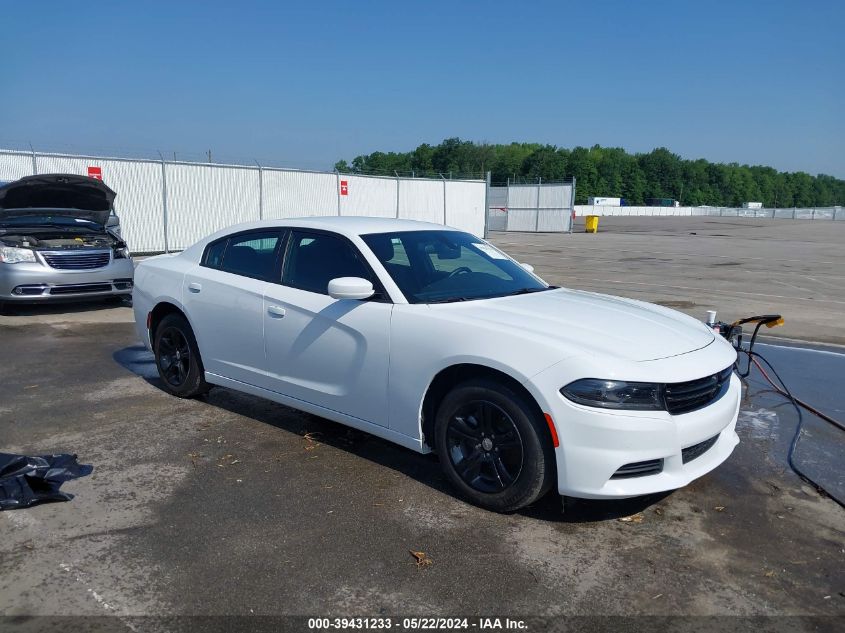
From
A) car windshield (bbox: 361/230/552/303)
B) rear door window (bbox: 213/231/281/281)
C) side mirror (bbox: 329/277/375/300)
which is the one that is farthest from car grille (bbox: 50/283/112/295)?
side mirror (bbox: 329/277/375/300)

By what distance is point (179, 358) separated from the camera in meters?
5.95

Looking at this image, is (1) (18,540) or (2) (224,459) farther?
(2) (224,459)

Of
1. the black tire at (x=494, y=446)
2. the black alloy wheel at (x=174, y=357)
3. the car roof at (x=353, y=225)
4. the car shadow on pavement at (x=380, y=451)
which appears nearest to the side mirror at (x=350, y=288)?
the car roof at (x=353, y=225)

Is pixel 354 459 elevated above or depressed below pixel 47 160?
below

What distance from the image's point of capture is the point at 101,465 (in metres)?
4.54

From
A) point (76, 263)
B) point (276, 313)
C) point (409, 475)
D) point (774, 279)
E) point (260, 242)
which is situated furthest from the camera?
point (774, 279)

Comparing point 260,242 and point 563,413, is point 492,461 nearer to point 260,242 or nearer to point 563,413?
point 563,413

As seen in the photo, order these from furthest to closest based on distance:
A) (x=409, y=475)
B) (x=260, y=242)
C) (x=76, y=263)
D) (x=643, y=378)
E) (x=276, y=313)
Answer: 1. (x=76, y=263)
2. (x=260, y=242)
3. (x=276, y=313)
4. (x=409, y=475)
5. (x=643, y=378)

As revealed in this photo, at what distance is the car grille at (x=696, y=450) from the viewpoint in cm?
370

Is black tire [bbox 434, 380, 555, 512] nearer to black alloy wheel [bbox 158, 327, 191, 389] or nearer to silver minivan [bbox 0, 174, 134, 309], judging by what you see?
black alloy wheel [bbox 158, 327, 191, 389]

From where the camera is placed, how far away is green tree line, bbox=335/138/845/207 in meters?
137

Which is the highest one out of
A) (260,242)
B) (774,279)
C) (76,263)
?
(260,242)

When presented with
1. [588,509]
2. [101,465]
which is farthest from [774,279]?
[101,465]

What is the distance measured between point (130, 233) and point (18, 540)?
54.0ft
